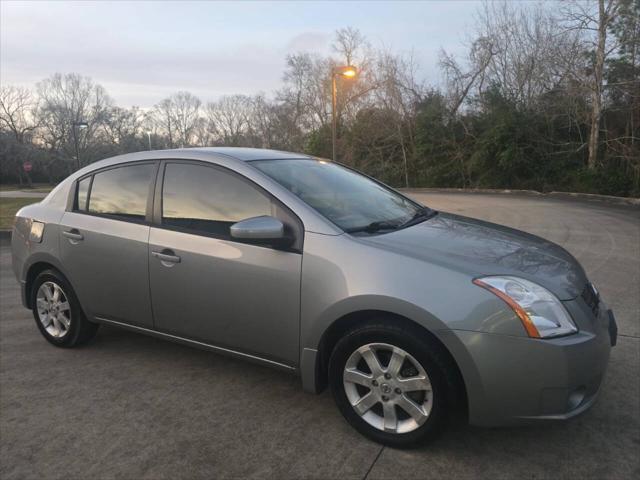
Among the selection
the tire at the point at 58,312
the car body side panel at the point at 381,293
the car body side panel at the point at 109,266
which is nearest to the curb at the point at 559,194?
the car body side panel at the point at 381,293

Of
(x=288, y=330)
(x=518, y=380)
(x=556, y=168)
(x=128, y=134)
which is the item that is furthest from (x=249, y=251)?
(x=128, y=134)

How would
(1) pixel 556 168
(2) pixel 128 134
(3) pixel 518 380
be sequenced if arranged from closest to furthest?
(3) pixel 518 380, (1) pixel 556 168, (2) pixel 128 134

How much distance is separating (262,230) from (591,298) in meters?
1.88

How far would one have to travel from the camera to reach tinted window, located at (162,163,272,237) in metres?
3.05

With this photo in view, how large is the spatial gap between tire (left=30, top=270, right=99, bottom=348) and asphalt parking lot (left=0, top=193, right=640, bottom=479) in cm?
12

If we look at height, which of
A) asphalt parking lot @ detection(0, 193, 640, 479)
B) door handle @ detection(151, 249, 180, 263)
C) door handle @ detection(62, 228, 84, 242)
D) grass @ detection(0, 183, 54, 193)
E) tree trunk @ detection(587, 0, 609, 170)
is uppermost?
tree trunk @ detection(587, 0, 609, 170)

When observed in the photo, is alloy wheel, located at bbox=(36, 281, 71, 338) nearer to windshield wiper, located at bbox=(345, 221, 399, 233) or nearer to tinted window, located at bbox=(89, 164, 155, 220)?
tinted window, located at bbox=(89, 164, 155, 220)

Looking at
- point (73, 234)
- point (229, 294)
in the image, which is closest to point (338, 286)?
point (229, 294)

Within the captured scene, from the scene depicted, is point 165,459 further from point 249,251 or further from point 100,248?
point 100,248

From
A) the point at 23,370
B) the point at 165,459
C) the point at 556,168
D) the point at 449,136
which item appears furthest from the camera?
the point at 449,136

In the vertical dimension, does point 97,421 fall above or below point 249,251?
below

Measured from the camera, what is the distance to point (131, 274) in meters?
3.44

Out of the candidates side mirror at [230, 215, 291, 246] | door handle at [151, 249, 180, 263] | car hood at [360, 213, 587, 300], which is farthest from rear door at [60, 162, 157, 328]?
car hood at [360, 213, 587, 300]

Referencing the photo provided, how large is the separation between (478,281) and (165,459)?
1.87 m
